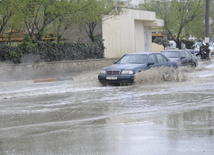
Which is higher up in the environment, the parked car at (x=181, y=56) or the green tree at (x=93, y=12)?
the green tree at (x=93, y=12)

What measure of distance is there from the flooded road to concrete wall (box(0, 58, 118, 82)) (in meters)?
6.51

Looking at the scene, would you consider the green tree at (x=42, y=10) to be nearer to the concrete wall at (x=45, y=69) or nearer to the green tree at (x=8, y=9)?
the green tree at (x=8, y=9)

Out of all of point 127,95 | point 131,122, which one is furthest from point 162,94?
point 131,122

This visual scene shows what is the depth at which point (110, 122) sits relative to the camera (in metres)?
8.20

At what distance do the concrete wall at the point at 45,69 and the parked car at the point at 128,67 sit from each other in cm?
595

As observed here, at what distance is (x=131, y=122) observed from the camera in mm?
8133

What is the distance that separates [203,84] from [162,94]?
10.8 feet

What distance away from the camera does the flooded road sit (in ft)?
20.2

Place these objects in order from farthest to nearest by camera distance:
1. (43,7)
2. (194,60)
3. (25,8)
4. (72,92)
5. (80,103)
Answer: (194,60) < (43,7) < (25,8) < (72,92) < (80,103)

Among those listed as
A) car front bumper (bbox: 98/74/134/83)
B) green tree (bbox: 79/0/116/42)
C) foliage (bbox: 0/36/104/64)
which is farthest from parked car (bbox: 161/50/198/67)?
car front bumper (bbox: 98/74/134/83)

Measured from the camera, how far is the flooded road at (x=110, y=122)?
6.15 metres

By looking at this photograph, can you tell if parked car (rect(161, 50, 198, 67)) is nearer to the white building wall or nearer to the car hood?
the white building wall

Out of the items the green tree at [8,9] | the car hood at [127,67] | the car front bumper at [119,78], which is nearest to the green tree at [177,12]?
the green tree at [8,9]

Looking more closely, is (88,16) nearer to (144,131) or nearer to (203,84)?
(203,84)
